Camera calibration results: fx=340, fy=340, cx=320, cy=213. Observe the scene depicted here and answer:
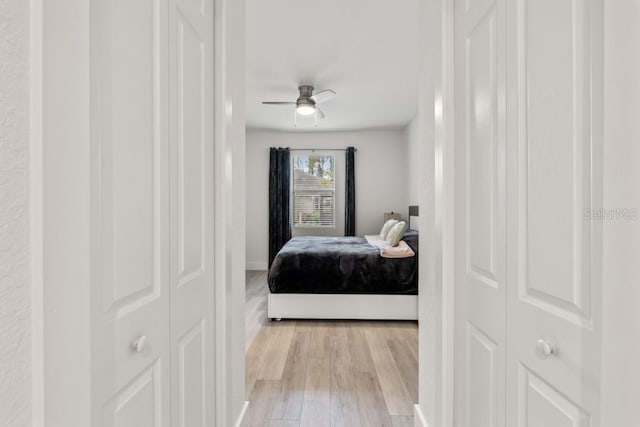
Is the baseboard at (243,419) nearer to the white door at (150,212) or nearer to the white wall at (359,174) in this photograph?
the white door at (150,212)

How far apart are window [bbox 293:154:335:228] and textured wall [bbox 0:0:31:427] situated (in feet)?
19.8

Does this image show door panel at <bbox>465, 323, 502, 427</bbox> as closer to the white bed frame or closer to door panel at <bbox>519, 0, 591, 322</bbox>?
door panel at <bbox>519, 0, 591, 322</bbox>

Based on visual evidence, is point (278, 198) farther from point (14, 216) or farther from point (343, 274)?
point (14, 216)

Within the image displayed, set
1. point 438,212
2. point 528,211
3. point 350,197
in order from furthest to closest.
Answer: point 350,197 → point 438,212 → point 528,211

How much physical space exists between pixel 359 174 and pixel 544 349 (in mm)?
5825

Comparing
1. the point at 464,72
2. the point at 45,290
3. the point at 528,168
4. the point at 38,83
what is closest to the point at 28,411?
the point at 45,290

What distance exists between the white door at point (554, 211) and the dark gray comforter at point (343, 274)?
2501 millimetres

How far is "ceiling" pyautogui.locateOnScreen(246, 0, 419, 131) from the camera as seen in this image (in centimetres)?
254

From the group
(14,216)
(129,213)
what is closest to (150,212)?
(129,213)

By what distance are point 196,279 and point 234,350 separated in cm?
55

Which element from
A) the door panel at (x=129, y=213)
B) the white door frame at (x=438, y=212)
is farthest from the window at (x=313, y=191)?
the door panel at (x=129, y=213)

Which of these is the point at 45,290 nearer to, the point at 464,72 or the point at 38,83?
the point at 38,83

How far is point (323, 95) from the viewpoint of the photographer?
4.41 m

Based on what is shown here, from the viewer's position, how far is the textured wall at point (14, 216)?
54cm
